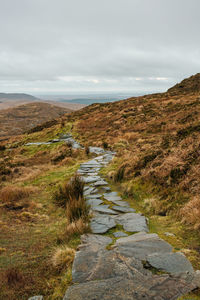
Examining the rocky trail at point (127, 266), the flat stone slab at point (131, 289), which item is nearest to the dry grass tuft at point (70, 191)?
the rocky trail at point (127, 266)

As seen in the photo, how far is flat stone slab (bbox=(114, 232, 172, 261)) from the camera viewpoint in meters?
3.84

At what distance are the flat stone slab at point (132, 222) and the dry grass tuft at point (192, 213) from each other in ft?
2.99

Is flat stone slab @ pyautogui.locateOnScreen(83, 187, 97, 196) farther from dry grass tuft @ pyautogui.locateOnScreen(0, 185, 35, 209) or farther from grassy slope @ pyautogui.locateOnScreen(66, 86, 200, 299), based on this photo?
dry grass tuft @ pyautogui.locateOnScreen(0, 185, 35, 209)

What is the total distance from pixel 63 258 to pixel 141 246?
1413 millimetres

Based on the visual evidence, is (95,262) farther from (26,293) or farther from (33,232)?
(33,232)

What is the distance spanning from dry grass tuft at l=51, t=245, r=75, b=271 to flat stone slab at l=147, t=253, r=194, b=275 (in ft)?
4.40

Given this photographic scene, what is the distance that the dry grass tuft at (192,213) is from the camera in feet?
15.8

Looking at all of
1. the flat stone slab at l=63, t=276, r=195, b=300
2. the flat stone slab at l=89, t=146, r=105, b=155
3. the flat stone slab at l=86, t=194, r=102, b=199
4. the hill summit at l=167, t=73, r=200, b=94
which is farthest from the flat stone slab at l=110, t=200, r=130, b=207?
the hill summit at l=167, t=73, r=200, b=94

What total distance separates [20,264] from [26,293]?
3.00 feet

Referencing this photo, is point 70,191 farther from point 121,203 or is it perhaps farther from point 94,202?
point 121,203

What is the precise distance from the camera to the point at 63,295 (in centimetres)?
306

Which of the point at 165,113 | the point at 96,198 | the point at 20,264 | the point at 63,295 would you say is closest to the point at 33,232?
the point at 20,264

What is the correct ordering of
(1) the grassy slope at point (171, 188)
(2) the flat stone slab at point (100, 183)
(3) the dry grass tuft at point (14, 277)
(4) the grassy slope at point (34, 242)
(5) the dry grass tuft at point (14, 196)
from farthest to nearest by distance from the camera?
Result: (2) the flat stone slab at point (100, 183) < (5) the dry grass tuft at point (14, 196) < (1) the grassy slope at point (171, 188) < (3) the dry grass tuft at point (14, 277) < (4) the grassy slope at point (34, 242)

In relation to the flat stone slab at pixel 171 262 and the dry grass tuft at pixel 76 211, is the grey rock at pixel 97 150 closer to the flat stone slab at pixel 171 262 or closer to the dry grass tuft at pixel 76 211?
the dry grass tuft at pixel 76 211
